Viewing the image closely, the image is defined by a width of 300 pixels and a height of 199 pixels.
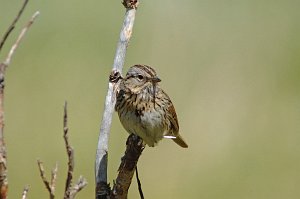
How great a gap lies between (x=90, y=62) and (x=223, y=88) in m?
1.16

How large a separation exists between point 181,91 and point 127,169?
4.34 metres

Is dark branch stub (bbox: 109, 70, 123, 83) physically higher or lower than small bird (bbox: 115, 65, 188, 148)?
lower

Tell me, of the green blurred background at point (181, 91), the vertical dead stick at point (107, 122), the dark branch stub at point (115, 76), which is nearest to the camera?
the vertical dead stick at point (107, 122)

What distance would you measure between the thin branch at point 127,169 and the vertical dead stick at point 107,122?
43mm

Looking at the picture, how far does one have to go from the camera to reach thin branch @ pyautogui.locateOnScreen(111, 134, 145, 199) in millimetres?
3213

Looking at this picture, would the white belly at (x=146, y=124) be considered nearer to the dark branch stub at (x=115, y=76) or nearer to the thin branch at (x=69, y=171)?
the dark branch stub at (x=115, y=76)

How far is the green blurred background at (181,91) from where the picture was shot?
23.6ft

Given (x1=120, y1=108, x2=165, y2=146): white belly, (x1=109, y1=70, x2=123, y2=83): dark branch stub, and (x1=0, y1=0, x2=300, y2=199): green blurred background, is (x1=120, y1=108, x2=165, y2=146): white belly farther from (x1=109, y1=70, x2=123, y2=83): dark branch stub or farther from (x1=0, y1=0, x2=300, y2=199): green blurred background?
(x1=0, y1=0, x2=300, y2=199): green blurred background

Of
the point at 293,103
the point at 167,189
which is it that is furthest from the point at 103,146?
the point at 293,103

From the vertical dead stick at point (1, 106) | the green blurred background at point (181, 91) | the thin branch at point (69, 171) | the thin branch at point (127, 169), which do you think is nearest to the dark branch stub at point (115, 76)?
the thin branch at point (127, 169)

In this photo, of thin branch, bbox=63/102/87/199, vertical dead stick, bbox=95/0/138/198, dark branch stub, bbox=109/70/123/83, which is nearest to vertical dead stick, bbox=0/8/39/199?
thin branch, bbox=63/102/87/199

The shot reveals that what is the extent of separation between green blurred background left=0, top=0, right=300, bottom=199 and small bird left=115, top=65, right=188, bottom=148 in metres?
1.76

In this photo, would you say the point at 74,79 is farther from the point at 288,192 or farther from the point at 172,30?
the point at 288,192

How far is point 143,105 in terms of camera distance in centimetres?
486
